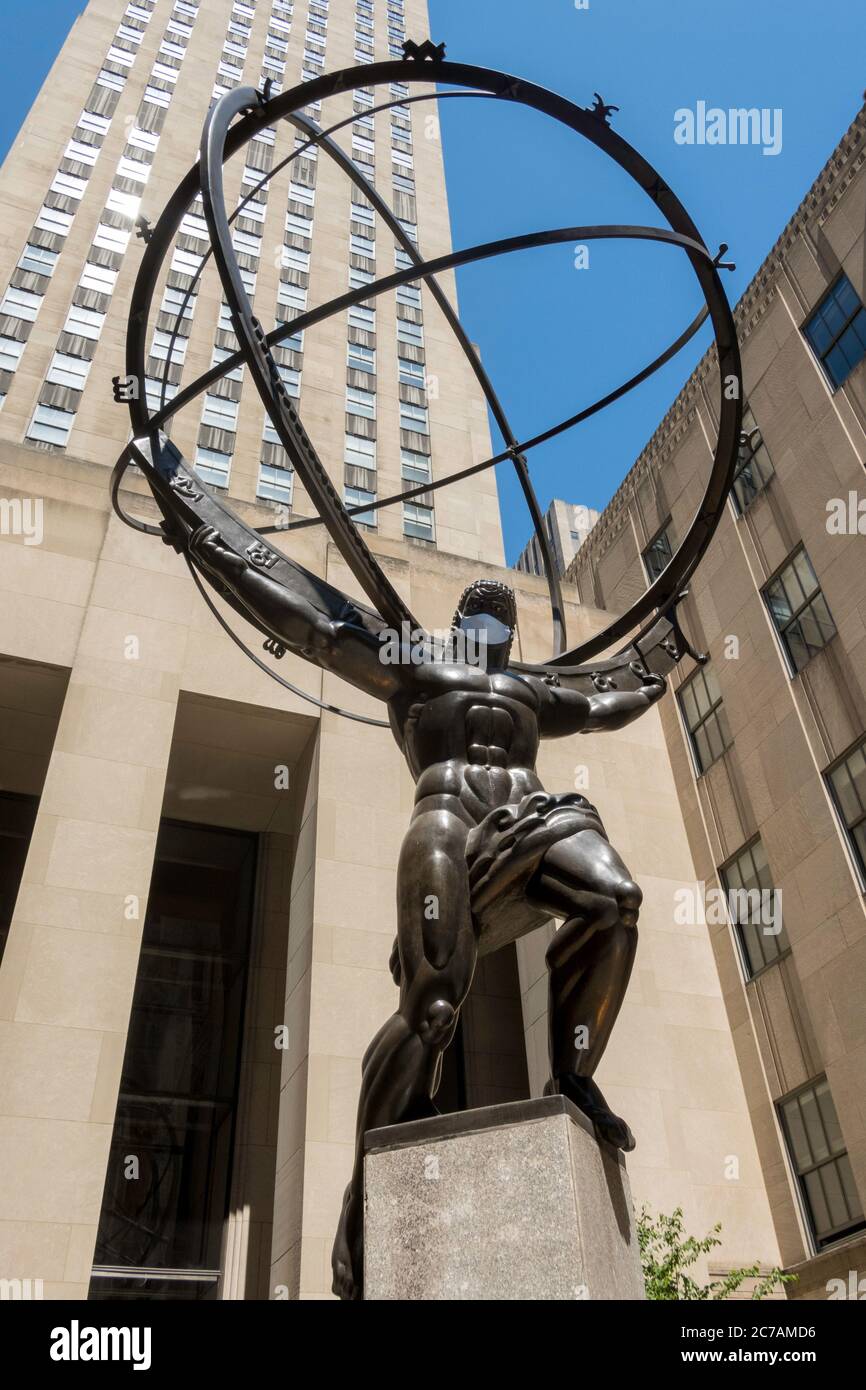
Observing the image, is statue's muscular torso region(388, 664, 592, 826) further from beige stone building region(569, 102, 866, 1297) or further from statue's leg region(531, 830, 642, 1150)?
beige stone building region(569, 102, 866, 1297)

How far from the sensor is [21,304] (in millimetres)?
33062

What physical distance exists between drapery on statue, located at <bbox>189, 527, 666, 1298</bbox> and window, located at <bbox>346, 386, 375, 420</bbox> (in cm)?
3171

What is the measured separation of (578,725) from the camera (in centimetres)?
602

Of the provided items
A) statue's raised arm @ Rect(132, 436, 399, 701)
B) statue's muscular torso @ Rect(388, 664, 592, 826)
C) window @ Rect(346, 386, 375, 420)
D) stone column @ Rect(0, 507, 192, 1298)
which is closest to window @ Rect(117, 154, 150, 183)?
window @ Rect(346, 386, 375, 420)

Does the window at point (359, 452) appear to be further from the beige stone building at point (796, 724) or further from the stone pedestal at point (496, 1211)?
the stone pedestal at point (496, 1211)

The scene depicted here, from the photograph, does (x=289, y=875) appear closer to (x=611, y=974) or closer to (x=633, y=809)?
(x=633, y=809)

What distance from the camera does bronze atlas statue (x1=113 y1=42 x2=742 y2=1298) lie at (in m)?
4.51

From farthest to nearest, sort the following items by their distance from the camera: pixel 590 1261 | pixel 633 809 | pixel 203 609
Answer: pixel 633 809, pixel 203 609, pixel 590 1261

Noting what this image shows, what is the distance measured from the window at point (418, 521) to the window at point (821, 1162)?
21327 millimetres

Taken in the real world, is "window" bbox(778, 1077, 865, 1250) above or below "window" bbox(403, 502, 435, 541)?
below

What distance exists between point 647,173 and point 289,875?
15669 mm

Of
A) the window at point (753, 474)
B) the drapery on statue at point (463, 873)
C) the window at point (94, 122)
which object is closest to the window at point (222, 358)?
the window at point (94, 122)

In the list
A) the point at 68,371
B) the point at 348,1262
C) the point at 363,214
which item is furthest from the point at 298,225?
the point at 348,1262

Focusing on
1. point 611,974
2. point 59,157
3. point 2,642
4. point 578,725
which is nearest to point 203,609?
point 2,642
